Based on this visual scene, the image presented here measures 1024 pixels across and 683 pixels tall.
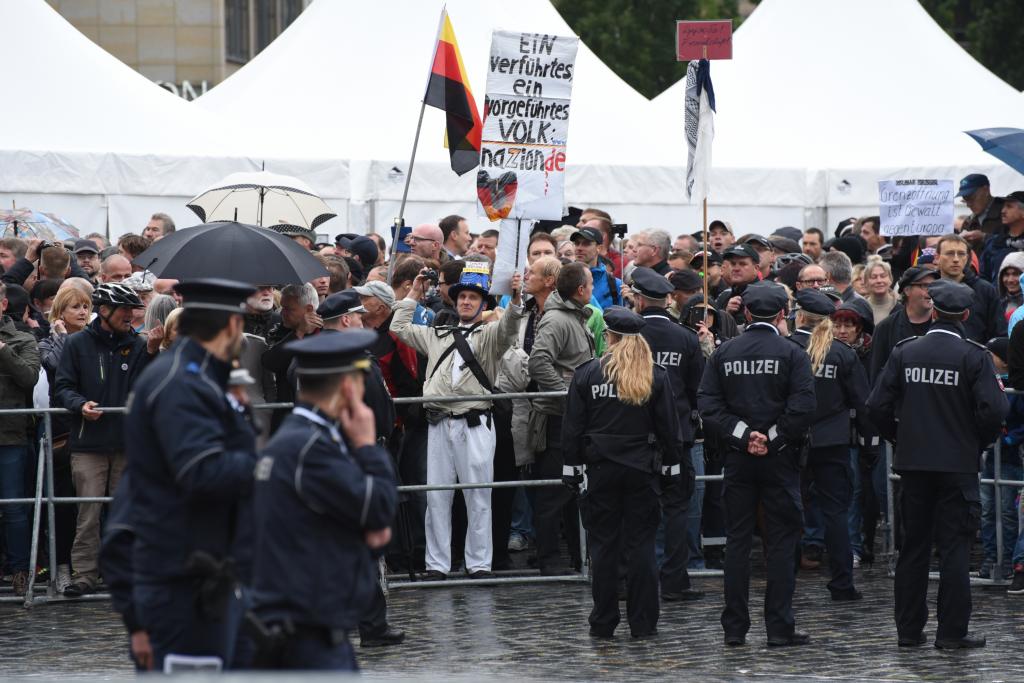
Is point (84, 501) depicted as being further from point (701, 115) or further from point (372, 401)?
point (701, 115)

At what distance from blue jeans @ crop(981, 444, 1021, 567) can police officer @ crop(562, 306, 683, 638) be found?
9.20 ft

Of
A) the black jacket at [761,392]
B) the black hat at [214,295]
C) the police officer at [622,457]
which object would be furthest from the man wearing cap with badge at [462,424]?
the black hat at [214,295]

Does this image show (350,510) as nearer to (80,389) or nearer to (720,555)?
(80,389)

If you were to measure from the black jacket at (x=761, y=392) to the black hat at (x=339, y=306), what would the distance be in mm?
2054

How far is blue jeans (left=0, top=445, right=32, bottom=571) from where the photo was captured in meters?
10.9

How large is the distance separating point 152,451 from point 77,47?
16626 millimetres

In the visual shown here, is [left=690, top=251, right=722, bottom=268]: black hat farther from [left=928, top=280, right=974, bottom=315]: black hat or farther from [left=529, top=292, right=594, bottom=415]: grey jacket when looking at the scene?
[left=928, top=280, right=974, bottom=315]: black hat

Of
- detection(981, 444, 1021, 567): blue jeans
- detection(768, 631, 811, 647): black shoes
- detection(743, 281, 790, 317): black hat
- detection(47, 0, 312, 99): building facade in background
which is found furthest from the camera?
detection(47, 0, 312, 99): building facade in background

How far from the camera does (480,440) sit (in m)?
11.2

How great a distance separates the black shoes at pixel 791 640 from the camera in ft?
29.9

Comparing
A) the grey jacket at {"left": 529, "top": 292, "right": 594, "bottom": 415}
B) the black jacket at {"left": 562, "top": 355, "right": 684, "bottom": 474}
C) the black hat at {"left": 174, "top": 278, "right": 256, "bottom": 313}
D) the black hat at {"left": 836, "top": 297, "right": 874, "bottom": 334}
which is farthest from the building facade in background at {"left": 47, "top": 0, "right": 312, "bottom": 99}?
the black hat at {"left": 174, "top": 278, "right": 256, "bottom": 313}

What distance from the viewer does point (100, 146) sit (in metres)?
19.6

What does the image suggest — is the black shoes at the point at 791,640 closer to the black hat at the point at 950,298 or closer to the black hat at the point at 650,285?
the black hat at the point at 950,298

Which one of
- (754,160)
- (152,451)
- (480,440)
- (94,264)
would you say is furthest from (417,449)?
(754,160)
